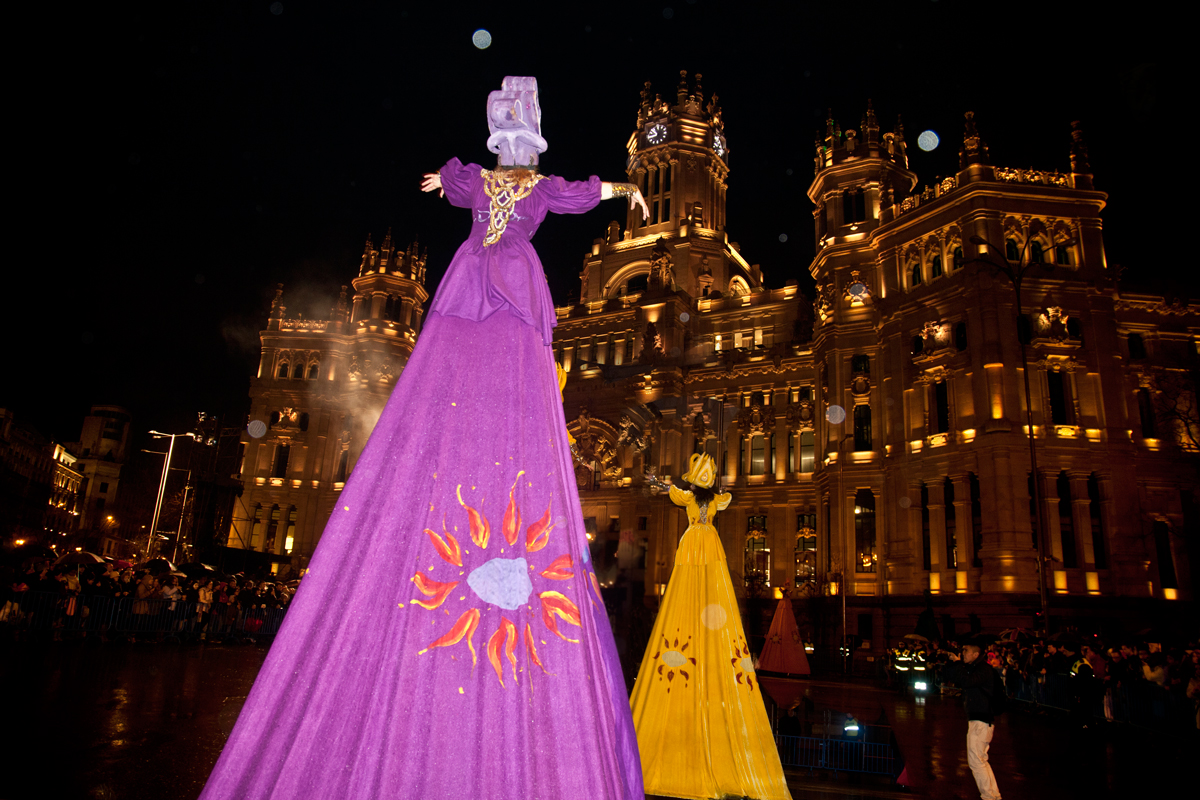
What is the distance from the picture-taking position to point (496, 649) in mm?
3307

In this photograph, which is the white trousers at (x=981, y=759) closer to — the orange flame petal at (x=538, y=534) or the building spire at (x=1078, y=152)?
the orange flame petal at (x=538, y=534)

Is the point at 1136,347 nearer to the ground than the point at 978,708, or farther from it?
farther from it

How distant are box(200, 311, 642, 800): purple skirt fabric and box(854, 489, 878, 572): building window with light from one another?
96.2 ft

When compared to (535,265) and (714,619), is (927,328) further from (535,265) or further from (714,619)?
Answer: (535,265)

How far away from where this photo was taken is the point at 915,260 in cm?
3203

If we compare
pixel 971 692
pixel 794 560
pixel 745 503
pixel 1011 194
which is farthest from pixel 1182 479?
pixel 971 692

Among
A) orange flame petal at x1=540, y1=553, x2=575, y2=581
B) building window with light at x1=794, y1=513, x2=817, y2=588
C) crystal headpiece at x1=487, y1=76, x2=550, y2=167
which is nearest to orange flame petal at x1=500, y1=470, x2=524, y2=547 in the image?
orange flame petal at x1=540, y1=553, x2=575, y2=581

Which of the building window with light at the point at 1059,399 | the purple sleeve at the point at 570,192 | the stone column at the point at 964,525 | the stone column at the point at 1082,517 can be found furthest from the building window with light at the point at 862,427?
the purple sleeve at the point at 570,192

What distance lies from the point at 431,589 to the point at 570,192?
8.35 feet

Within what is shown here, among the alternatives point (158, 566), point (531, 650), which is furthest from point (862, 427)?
point (531, 650)

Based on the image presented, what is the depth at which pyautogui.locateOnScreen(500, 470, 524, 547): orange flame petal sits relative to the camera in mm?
3547

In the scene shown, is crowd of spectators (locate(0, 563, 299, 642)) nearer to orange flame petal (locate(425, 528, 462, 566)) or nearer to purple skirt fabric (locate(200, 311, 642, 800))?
purple skirt fabric (locate(200, 311, 642, 800))

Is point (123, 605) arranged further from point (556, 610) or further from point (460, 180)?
point (556, 610)

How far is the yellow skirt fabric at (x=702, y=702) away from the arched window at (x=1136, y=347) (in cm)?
3184
